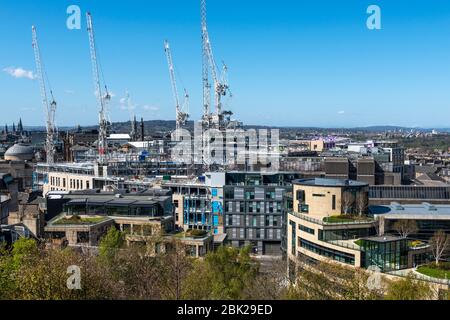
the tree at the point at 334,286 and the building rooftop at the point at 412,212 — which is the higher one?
the building rooftop at the point at 412,212

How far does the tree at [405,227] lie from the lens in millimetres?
35397

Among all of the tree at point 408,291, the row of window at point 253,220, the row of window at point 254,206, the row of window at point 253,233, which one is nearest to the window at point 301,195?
the tree at point 408,291

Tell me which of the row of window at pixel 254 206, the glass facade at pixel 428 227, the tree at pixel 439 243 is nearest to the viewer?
the tree at pixel 439 243

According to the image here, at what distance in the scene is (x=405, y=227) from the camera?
35.6m

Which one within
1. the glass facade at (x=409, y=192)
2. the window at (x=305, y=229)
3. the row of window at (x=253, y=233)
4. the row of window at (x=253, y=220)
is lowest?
the row of window at (x=253, y=233)

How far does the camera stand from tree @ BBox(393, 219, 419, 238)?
35.4 metres

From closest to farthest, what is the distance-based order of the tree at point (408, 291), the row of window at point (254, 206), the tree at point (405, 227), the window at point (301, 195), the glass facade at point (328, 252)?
the tree at point (408, 291), the glass facade at point (328, 252), the tree at point (405, 227), the window at point (301, 195), the row of window at point (254, 206)

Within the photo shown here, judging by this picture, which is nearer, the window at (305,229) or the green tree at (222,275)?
the green tree at (222,275)

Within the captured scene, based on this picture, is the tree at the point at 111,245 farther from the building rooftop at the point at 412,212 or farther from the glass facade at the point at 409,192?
the glass facade at the point at 409,192

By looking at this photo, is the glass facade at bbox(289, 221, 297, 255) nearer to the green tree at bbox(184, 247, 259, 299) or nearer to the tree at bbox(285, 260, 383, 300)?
the green tree at bbox(184, 247, 259, 299)

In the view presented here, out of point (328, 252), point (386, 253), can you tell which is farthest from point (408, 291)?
point (328, 252)

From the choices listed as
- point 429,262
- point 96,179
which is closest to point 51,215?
point 96,179

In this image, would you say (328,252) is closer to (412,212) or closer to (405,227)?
(405,227)
